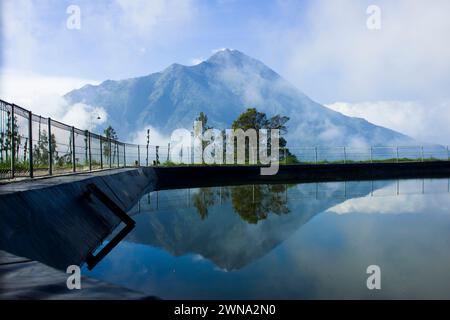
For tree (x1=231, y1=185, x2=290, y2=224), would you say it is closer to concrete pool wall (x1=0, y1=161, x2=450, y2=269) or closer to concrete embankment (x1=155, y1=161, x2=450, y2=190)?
concrete pool wall (x1=0, y1=161, x2=450, y2=269)

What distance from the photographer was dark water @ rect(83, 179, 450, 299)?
3527mm

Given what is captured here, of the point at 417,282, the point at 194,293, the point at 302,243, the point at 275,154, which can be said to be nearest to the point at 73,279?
the point at 194,293

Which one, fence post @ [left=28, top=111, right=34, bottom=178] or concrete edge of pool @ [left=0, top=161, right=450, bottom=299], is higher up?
fence post @ [left=28, top=111, right=34, bottom=178]

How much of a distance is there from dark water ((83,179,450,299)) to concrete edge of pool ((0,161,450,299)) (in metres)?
0.60

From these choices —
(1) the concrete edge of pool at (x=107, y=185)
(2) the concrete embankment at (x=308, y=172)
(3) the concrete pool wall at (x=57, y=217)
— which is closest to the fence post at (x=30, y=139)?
(1) the concrete edge of pool at (x=107, y=185)

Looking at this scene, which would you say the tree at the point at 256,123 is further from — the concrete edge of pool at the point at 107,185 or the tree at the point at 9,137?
Answer: the tree at the point at 9,137

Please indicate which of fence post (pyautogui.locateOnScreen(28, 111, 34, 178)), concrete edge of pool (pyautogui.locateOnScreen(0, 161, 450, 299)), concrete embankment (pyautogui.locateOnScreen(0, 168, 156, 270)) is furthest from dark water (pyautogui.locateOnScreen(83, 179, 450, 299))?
fence post (pyautogui.locateOnScreen(28, 111, 34, 178))

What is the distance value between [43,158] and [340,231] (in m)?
7.58

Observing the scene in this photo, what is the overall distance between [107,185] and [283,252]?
5.07m

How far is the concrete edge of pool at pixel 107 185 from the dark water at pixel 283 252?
0.60 m

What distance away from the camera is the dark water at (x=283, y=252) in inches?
139

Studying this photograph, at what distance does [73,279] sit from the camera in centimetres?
201

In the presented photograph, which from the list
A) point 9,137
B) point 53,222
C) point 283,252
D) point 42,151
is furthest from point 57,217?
point 42,151
